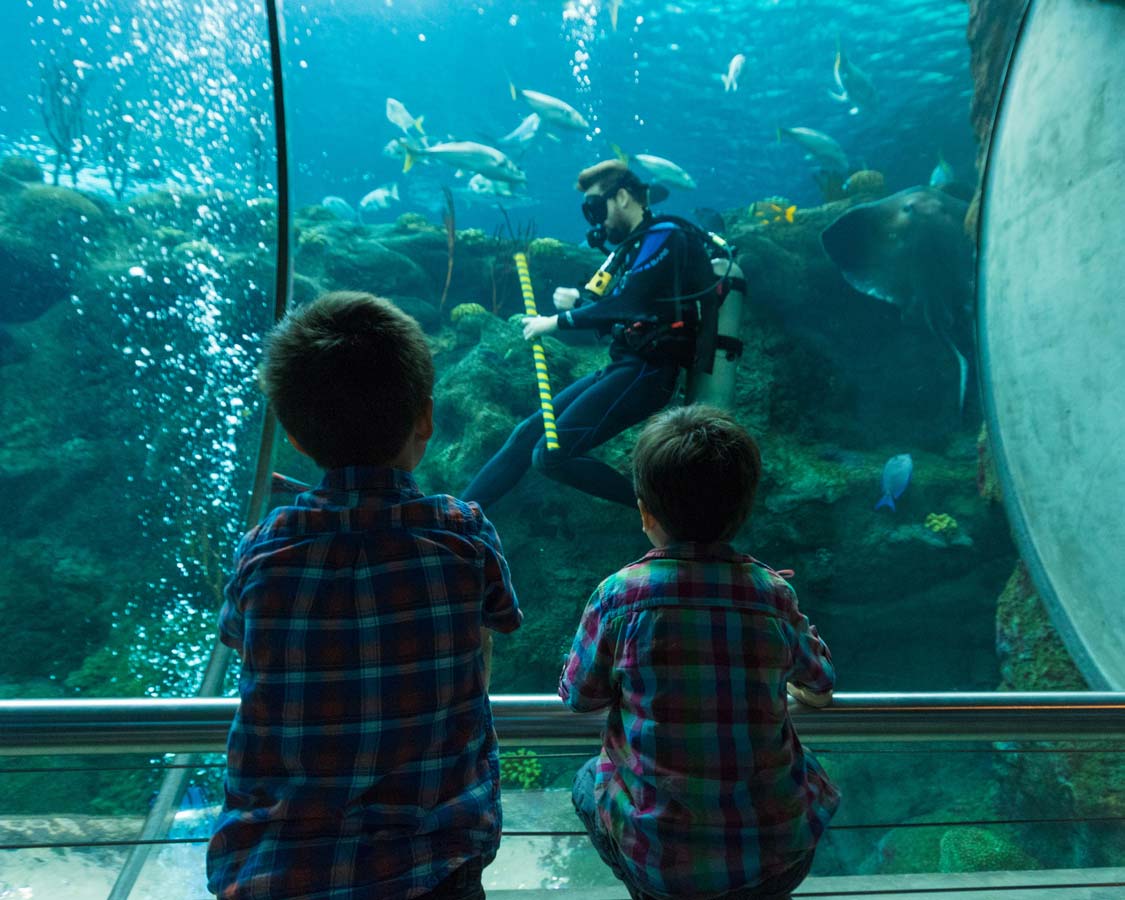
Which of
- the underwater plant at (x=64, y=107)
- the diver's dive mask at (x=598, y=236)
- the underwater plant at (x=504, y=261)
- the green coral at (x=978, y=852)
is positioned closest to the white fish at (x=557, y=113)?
the underwater plant at (x=504, y=261)

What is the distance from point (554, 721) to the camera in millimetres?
1059

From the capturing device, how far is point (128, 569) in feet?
11.7

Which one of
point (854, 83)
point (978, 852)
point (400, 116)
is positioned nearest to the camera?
point (978, 852)

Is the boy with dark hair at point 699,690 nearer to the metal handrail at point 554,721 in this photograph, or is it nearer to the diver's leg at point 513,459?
the metal handrail at point 554,721

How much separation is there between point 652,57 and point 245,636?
19401 millimetres

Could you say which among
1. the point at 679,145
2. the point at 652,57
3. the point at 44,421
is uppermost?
the point at 652,57

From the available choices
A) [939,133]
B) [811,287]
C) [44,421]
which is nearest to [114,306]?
[44,421]

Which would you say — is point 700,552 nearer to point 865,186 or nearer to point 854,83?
point 865,186

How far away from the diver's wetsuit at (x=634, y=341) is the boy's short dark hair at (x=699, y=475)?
3726mm

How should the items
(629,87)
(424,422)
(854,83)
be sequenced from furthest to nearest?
(629,87) < (854,83) < (424,422)

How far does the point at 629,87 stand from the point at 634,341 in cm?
1579

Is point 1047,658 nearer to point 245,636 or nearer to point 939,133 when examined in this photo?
point 245,636

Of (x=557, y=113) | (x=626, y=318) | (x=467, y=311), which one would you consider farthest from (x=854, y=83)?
(x=626, y=318)

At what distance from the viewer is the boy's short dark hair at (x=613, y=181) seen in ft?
15.9
